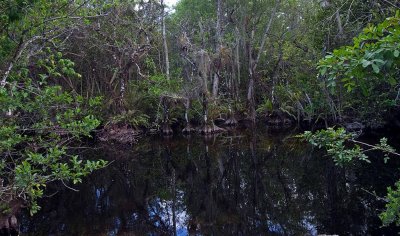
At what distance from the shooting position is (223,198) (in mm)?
Result: 9883

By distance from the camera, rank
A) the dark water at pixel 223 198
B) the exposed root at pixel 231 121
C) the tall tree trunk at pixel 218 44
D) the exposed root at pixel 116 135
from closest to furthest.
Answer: the dark water at pixel 223 198
the exposed root at pixel 116 135
the tall tree trunk at pixel 218 44
the exposed root at pixel 231 121

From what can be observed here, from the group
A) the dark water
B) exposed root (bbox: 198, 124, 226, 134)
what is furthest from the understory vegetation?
the dark water

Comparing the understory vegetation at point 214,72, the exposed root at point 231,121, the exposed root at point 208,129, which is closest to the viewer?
the understory vegetation at point 214,72

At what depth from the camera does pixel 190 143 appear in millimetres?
19328

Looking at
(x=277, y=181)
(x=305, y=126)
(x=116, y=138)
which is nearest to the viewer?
(x=277, y=181)

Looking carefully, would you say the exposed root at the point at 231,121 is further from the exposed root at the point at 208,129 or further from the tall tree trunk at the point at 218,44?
the exposed root at the point at 208,129

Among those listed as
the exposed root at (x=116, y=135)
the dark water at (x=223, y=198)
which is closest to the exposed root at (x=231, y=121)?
the exposed root at (x=116, y=135)

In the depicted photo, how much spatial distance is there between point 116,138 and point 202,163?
6.51 m

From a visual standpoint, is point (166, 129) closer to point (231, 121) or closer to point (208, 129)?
point (208, 129)

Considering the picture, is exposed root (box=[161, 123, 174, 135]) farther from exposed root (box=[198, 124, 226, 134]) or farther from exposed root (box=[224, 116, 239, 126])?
exposed root (box=[224, 116, 239, 126])

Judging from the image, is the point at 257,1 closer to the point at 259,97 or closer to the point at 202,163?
the point at 259,97

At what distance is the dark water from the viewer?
7.93 m

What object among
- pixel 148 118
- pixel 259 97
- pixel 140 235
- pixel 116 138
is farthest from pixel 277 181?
pixel 259 97

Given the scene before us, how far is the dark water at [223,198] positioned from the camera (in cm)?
793
